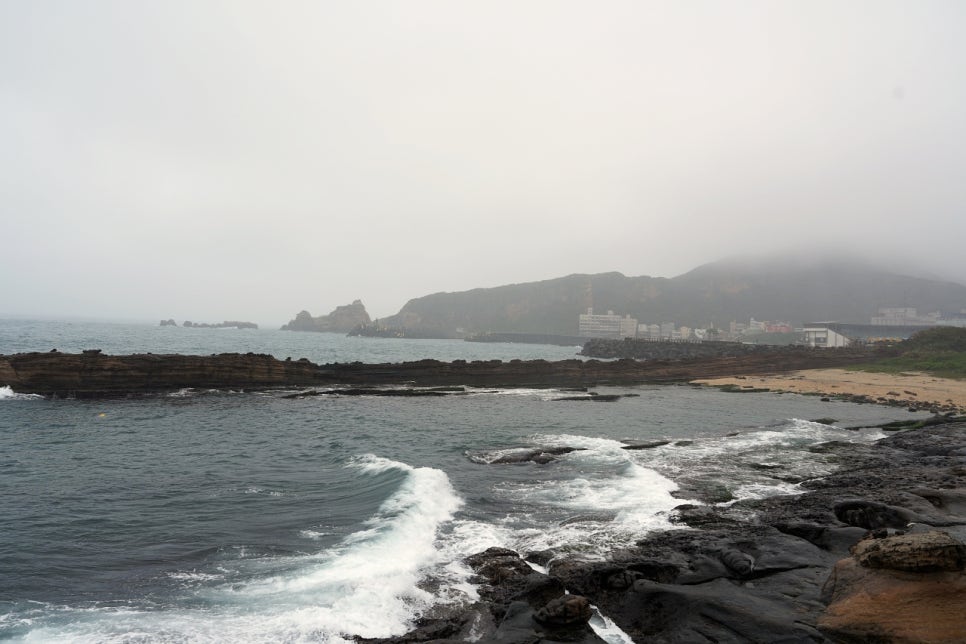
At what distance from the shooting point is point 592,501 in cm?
1487

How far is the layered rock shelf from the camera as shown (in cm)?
3553

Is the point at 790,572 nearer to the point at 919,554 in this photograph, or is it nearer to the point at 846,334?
→ the point at 919,554

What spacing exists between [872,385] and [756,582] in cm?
5046

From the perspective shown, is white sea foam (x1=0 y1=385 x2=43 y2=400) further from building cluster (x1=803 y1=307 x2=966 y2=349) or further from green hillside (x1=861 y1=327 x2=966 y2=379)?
building cluster (x1=803 y1=307 x2=966 y2=349)

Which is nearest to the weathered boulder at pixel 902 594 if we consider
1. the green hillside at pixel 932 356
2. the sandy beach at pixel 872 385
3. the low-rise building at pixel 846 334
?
the sandy beach at pixel 872 385

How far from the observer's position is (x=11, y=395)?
33.9 m

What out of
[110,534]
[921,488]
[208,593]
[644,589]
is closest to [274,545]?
[208,593]

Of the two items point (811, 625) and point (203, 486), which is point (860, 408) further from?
point (203, 486)

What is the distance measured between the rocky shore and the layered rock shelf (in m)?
36.9

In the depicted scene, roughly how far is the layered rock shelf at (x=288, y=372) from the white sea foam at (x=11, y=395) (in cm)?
30

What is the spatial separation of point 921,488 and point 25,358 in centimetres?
4865

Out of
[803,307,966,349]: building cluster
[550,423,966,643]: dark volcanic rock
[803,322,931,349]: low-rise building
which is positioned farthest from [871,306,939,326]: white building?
[550,423,966,643]: dark volcanic rock

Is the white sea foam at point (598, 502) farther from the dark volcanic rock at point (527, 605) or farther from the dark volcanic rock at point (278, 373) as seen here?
the dark volcanic rock at point (278, 373)

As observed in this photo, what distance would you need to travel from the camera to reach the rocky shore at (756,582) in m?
7.17
